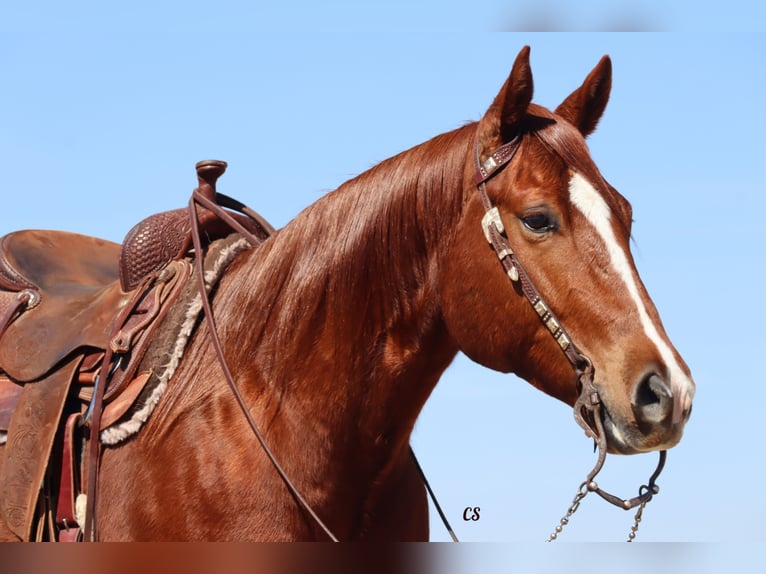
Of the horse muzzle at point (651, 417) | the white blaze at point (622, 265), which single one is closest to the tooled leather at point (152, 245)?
the white blaze at point (622, 265)

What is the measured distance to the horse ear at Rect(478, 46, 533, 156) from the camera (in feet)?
12.0

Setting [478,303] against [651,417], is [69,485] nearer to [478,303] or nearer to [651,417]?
[478,303]

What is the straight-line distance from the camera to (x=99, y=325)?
4277 mm

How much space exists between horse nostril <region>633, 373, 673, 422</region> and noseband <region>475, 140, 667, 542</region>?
0.15 meters

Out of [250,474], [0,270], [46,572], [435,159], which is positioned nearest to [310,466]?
[250,474]

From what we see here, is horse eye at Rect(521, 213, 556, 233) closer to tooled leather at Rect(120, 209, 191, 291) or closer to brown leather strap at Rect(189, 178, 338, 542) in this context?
brown leather strap at Rect(189, 178, 338, 542)

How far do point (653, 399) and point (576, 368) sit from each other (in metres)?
0.28

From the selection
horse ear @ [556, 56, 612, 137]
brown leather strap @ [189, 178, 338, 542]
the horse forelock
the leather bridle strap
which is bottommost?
brown leather strap @ [189, 178, 338, 542]

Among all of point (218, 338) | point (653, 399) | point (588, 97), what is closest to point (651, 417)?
point (653, 399)

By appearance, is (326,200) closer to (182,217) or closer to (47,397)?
(182,217)

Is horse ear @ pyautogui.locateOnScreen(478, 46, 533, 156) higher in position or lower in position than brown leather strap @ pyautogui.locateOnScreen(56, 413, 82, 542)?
higher

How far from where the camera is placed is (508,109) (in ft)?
12.1

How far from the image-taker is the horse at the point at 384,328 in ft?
11.3

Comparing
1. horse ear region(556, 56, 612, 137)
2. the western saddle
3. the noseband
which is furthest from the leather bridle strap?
A: the western saddle
